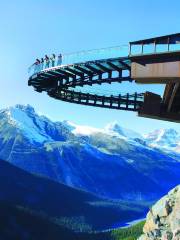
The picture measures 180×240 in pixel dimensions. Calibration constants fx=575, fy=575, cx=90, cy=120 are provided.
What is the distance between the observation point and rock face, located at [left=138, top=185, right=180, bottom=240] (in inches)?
6245

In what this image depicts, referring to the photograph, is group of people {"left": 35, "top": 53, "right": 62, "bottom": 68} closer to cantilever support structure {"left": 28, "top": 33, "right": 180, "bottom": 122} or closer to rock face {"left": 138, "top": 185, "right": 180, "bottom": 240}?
cantilever support structure {"left": 28, "top": 33, "right": 180, "bottom": 122}

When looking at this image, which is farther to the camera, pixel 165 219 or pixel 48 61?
pixel 165 219

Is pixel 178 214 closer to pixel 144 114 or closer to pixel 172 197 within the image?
pixel 172 197

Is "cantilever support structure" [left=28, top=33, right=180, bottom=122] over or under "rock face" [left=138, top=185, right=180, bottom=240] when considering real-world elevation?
over

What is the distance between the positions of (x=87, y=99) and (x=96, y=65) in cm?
1270

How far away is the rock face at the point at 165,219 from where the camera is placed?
158625 millimetres

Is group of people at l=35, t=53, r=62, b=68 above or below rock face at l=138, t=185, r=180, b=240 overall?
above

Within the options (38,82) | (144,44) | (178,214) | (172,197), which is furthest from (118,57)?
(172,197)

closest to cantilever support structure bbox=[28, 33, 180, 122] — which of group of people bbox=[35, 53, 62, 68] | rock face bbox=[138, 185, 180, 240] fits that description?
group of people bbox=[35, 53, 62, 68]

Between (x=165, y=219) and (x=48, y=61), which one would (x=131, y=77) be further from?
(x=165, y=219)

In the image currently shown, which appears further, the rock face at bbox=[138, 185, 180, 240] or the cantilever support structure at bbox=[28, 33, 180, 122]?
the rock face at bbox=[138, 185, 180, 240]

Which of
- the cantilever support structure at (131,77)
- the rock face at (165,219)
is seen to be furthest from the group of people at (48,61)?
the rock face at (165,219)

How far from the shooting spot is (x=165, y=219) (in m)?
176

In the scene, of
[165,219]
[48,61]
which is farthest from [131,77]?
[165,219]
